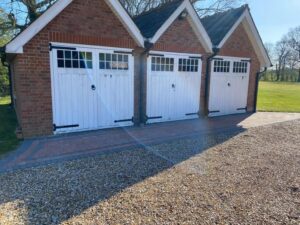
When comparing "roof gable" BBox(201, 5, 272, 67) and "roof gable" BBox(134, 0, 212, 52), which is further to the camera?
"roof gable" BBox(201, 5, 272, 67)

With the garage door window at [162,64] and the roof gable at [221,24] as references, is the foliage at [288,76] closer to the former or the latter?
the roof gable at [221,24]

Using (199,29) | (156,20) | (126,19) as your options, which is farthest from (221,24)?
(126,19)

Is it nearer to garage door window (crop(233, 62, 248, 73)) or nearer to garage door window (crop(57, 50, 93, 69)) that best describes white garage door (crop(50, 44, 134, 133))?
garage door window (crop(57, 50, 93, 69))

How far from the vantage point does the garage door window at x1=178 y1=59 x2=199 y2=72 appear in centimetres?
968

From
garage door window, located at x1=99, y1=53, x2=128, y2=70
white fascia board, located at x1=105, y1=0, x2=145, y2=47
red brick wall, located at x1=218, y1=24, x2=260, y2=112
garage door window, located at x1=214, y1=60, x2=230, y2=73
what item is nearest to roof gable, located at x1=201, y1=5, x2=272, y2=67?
red brick wall, located at x1=218, y1=24, x2=260, y2=112

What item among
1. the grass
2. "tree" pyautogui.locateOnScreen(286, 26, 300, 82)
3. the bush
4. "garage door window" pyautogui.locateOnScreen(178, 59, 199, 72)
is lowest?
the grass

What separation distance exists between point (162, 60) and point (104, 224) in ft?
23.0

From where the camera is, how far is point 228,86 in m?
11.5

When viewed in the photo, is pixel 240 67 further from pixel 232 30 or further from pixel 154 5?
pixel 154 5

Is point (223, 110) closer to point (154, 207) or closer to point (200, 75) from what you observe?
point (200, 75)

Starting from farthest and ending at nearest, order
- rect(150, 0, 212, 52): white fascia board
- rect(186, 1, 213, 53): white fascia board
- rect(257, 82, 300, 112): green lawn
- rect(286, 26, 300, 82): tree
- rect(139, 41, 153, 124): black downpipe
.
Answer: rect(286, 26, 300, 82): tree → rect(257, 82, 300, 112): green lawn → rect(186, 1, 213, 53): white fascia board → rect(150, 0, 212, 52): white fascia board → rect(139, 41, 153, 124): black downpipe

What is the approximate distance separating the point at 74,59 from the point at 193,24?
4.98 meters

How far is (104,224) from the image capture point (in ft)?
10.4

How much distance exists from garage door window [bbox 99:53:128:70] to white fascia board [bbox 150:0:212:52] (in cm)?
122
